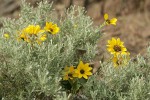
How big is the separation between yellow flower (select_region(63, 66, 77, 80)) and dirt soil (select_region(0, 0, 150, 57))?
2.85m

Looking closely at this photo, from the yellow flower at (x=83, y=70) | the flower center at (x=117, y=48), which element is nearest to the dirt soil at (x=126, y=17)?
the flower center at (x=117, y=48)

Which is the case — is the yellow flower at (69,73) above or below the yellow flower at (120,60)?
below

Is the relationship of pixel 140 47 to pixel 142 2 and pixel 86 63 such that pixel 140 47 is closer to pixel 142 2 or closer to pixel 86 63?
pixel 142 2

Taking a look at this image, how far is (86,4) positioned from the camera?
5.49 meters

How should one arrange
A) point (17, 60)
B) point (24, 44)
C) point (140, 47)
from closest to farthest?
point (17, 60)
point (24, 44)
point (140, 47)

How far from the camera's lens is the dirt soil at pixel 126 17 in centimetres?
545

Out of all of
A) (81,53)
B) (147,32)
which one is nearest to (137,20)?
(147,32)

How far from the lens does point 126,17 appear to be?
5.71 metres

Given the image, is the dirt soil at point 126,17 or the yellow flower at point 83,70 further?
the dirt soil at point 126,17

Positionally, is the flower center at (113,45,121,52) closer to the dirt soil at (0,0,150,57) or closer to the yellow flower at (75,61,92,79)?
the yellow flower at (75,61,92,79)

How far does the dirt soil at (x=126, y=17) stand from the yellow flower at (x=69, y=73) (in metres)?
2.85

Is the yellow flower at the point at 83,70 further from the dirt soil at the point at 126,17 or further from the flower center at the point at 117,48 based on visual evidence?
the dirt soil at the point at 126,17

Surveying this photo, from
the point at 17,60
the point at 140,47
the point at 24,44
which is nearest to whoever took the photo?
the point at 17,60

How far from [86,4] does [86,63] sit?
289cm
